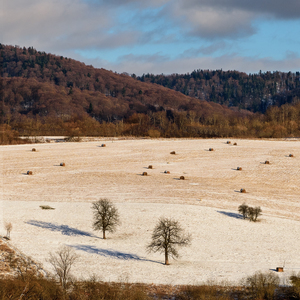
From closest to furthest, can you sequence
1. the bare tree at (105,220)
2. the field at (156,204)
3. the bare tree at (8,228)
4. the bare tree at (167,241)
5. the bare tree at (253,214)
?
1. the field at (156,204)
2. the bare tree at (167,241)
3. the bare tree at (8,228)
4. the bare tree at (105,220)
5. the bare tree at (253,214)

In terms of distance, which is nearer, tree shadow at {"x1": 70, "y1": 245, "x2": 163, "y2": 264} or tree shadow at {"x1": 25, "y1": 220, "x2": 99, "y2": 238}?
tree shadow at {"x1": 70, "y1": 245, "x2": 163, "y2": 264}

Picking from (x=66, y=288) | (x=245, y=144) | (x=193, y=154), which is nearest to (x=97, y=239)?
(x=66, y=288)

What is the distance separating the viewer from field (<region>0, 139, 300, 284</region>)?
90.7ft

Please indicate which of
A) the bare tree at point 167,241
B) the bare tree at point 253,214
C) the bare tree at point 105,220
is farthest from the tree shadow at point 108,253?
the bare tree at point 253,214

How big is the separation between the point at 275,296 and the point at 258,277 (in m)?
1.70

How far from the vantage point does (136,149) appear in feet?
271

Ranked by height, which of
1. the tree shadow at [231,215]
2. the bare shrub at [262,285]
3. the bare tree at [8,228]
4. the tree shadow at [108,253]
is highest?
the tree shadow at [231,215]

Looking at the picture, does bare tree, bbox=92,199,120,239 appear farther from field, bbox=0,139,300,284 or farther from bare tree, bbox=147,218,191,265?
bare tree, bbox=147,218,191,265

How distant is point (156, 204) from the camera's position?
43.0 meters

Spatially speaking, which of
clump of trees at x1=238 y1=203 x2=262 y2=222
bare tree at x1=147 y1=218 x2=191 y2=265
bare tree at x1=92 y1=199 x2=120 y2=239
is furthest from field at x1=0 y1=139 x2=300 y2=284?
clump of trees at x1=238 y1=203 x2=262 y2=222

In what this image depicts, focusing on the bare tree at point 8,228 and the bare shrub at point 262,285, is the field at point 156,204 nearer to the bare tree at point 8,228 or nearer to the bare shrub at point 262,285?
the bare tree at point 8,228

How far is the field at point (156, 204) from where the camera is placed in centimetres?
2764

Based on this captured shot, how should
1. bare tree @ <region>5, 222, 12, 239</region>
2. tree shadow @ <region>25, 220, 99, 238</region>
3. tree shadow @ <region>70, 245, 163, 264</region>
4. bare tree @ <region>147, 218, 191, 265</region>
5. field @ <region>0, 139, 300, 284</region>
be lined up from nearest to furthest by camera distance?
1. field @ <region>0, 139, 300, 284</region>
2. bare tree @ <region>147, 218, 191, 265</region>
3. tree shadow @ <region>70, 245, 163, 264</region>
4. bare tree @ <region>5, 222, 12, 239</region>
5. tree shadow @ <region>25, 220, 99, 238</region>

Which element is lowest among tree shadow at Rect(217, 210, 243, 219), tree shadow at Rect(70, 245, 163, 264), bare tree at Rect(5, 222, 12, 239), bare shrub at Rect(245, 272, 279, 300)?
tree shadow at Rect(70, 245, 163, 264)
